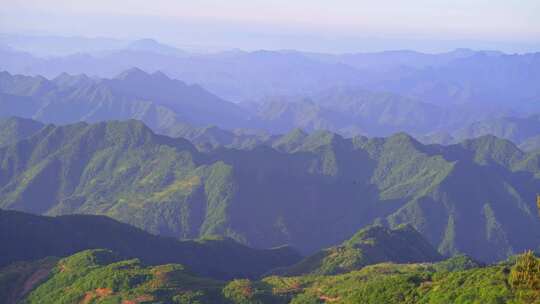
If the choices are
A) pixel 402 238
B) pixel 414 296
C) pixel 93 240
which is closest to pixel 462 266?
pixel 402 238

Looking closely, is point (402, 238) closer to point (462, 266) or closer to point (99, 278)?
point (462, 266)

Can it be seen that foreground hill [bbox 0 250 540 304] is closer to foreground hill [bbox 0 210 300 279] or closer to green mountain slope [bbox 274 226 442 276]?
green mountain slope [bbox 274 226 442 276]

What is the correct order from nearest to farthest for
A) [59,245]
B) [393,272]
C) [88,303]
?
[88,303] → [393,272] → [59,245]

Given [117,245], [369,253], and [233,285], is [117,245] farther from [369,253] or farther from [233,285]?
[233,285]

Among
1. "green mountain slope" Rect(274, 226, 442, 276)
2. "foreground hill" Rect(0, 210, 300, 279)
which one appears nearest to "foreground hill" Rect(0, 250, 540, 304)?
"green mountain slope" Rect(274, 226, 442, 276)

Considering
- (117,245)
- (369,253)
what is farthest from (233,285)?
(117,245)
